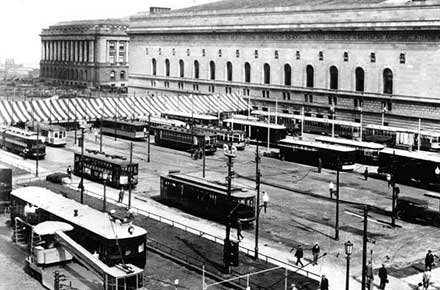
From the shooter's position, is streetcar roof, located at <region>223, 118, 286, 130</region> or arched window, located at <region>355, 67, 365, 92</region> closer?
streetcar roof, located at <region>223, 118, 286, 130</region>

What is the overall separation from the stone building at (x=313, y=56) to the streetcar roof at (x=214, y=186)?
37470mm

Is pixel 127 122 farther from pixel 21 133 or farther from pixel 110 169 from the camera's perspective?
pixel 110 169

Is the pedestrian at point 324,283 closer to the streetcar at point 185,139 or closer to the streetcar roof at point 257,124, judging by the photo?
the streetcar at point 185,139

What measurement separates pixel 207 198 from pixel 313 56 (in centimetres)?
4793

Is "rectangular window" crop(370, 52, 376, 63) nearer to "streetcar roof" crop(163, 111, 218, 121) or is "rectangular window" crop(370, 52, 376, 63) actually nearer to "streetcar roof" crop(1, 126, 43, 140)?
"streetcar roof" crop(163, 111, 218, 121)

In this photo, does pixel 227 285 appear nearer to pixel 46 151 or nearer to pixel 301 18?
pixel 46 151

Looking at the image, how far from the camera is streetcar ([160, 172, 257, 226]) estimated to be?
35656 millimetres

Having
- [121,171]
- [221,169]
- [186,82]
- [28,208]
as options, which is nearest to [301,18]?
[186,82]

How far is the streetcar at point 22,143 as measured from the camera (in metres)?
57.4

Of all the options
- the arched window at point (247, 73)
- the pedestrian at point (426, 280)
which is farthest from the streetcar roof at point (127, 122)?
the pedestrian at point (426, 280)

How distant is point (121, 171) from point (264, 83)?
4764 cm

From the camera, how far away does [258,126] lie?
68.9 meters

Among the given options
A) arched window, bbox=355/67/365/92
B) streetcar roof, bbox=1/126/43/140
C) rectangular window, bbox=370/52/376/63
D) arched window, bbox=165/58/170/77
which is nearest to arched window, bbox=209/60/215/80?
arched window, bbox=165/58/170/77

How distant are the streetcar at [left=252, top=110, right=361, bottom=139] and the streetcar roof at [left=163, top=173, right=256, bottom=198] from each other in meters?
34.4
